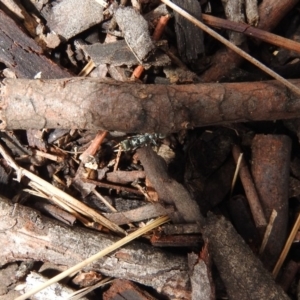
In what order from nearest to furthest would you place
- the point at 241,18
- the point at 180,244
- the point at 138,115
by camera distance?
1. the point at 138,115
2. the point at 180,244
3. the point at 241,18

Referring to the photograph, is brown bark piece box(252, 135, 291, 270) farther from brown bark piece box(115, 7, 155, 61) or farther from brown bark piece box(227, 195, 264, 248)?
brown bark piece box(115, 7, 155, 61)

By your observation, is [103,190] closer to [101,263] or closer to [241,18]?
[101,263]

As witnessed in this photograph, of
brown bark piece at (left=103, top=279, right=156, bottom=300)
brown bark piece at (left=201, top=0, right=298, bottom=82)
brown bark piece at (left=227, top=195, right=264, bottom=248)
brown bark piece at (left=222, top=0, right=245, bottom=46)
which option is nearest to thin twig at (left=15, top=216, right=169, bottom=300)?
brown bark piece at (left=103, top=279, right=156, bottom=300)

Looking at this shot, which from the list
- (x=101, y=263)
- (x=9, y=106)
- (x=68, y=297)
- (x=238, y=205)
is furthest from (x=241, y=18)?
(x=68, y=297)

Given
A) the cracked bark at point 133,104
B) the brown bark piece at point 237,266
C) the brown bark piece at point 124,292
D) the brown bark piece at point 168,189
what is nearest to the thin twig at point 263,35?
the cracked bark at point 133,104

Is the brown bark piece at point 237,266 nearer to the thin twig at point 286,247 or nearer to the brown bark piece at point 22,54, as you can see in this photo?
the thin twig at point 286,247

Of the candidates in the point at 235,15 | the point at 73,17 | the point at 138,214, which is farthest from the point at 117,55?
the point at 138,214
